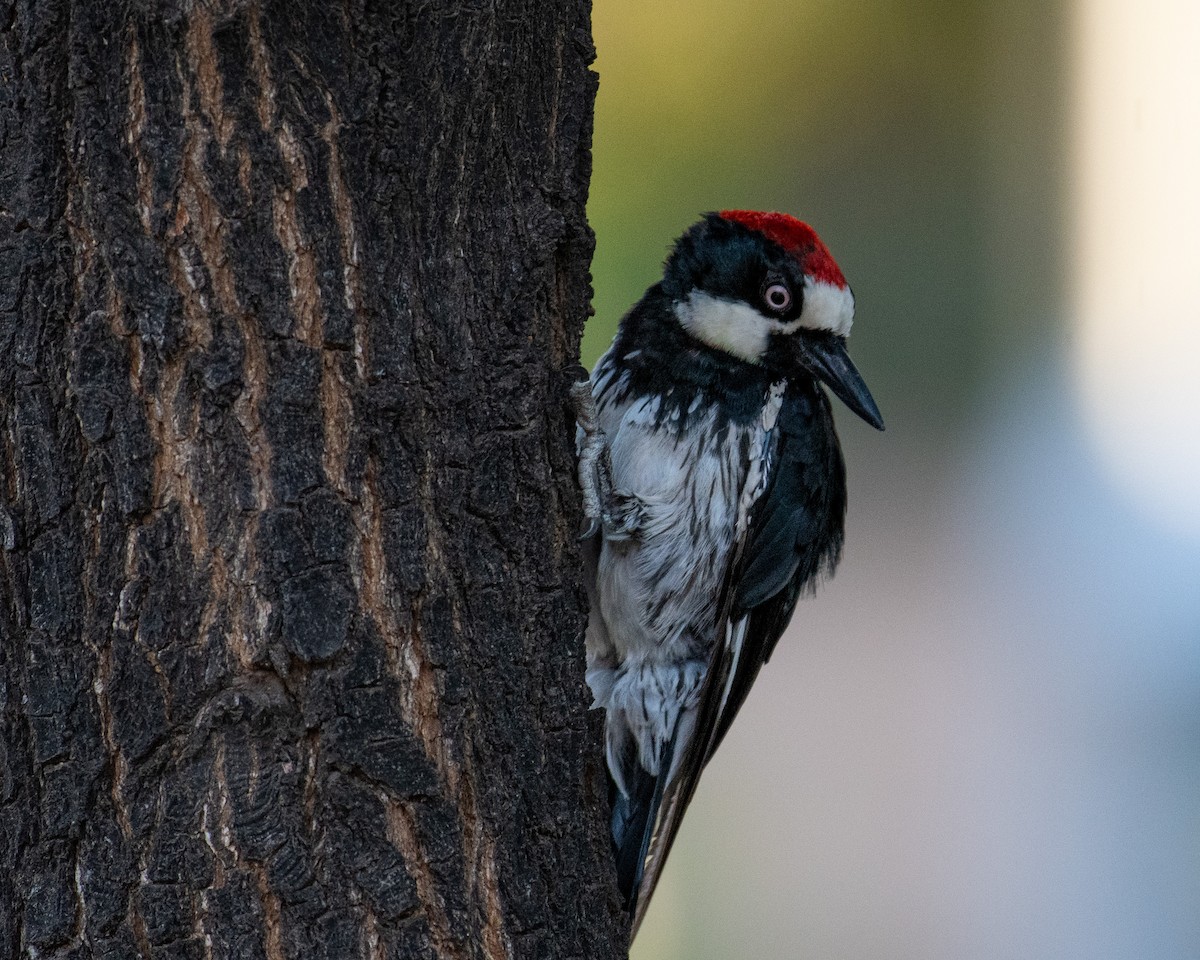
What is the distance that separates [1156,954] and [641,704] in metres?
2.42

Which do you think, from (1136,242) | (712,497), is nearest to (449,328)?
(712,497)

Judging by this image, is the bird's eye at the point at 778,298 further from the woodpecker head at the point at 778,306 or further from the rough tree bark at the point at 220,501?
the rough tree bark at the point at 220,501

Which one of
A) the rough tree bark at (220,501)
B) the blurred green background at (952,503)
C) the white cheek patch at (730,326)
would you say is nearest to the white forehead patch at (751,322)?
the white cheek patch at (730,326)

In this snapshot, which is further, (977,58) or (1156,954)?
(977,58)

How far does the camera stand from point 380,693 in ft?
4.65

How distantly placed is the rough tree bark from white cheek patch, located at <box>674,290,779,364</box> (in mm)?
1142

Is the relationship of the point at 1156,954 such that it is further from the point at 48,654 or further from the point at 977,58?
the point at 48,654

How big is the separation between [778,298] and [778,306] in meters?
0.02

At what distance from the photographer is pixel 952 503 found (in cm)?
445

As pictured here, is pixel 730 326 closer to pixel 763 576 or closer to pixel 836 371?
pixel 836 371

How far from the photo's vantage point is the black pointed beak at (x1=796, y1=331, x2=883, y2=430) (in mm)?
2475

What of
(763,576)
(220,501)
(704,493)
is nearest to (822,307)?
(704,493)

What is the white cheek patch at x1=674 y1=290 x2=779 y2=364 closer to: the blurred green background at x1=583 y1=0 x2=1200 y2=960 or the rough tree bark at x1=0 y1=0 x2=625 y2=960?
the rough tree bark at x1=0 y1=0 x2=625 y2=960

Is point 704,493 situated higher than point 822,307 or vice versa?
point 822,307
